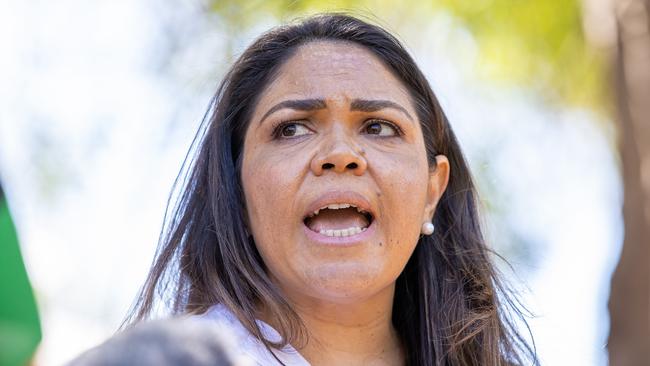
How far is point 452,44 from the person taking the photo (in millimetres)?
8086

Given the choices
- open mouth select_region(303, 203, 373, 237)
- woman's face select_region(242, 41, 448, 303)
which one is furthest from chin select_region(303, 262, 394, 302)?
open mouth select_region(303, 203, 373, 237)

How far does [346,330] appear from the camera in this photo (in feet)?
12.2

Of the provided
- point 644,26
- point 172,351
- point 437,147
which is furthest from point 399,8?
point 172,351

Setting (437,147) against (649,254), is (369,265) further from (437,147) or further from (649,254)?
(649,254)

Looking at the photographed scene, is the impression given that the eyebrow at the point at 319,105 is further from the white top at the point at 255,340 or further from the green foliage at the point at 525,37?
the green foliage at the point at 525,37

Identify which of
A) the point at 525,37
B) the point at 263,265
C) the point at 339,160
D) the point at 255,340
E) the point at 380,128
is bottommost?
the point at 255,340

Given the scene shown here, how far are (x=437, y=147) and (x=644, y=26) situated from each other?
1510 millimetres

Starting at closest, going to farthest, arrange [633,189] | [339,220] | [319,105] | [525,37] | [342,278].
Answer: [342,278]
[339,220]
[319,105]
[633,189]
[525,37]

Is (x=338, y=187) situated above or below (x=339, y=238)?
above

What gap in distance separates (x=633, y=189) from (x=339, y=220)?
6.38ft

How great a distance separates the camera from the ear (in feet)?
12.9

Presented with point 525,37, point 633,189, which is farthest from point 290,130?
point 525,37

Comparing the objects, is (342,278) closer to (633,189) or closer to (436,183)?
(436,183)

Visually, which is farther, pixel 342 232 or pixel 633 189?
pixel 633 189
